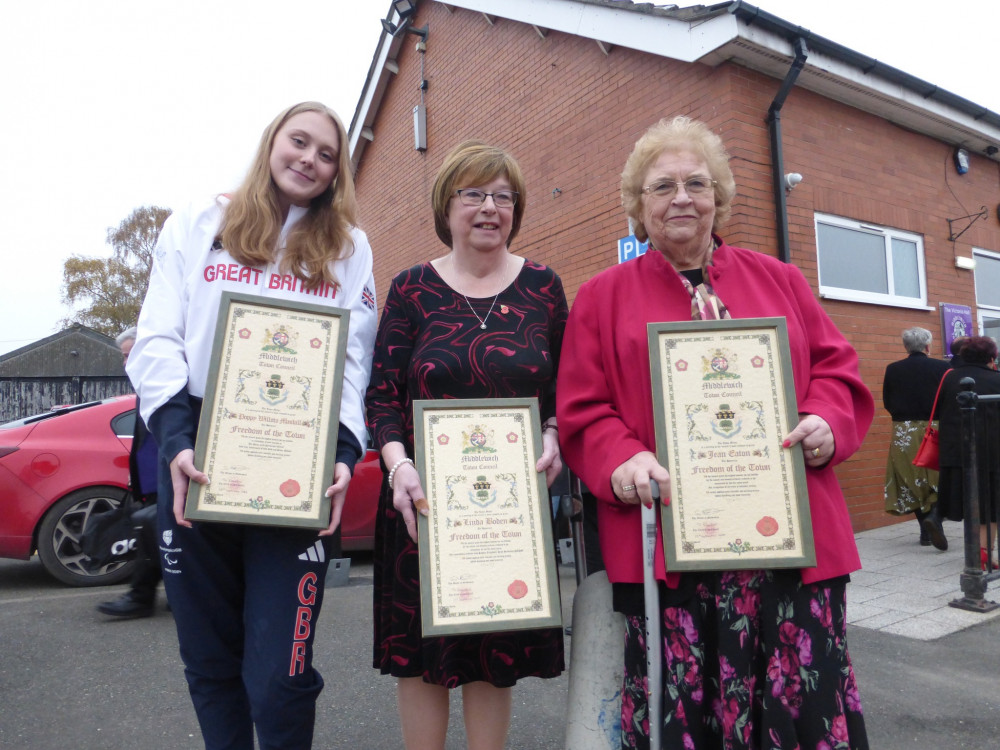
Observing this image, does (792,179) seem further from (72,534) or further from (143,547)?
(72,534)

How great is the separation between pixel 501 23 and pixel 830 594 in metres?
9.92

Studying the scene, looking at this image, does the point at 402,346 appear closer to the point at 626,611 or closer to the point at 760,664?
the point at 626,611

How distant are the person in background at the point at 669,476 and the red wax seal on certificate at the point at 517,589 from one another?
24cm

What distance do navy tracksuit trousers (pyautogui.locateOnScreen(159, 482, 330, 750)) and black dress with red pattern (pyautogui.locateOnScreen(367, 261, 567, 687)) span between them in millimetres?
240

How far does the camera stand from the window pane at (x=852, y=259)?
721 cm

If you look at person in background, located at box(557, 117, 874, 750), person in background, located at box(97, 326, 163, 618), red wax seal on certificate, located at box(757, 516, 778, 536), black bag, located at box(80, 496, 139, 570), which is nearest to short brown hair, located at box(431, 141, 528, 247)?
person in background, located at box(557, 117, 874, 750)

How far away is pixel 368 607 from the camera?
4.96 m

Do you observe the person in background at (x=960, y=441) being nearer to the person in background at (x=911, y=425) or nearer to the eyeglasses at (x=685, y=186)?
the person in background at (x=911, y=425)

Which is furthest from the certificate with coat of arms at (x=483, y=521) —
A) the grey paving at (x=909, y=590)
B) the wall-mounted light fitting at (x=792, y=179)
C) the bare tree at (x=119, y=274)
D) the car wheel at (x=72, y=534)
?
the bare tree at (x=119, y=274)

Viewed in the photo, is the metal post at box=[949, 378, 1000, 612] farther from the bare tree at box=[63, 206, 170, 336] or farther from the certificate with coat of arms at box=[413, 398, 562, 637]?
the bare tree at box=[63, 206, 170, 336]

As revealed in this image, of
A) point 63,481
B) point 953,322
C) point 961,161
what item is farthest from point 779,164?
point 63,481

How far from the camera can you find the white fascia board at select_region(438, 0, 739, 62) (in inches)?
247

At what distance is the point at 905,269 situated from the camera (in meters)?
8.05

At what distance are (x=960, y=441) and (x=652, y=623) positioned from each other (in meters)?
5.31
